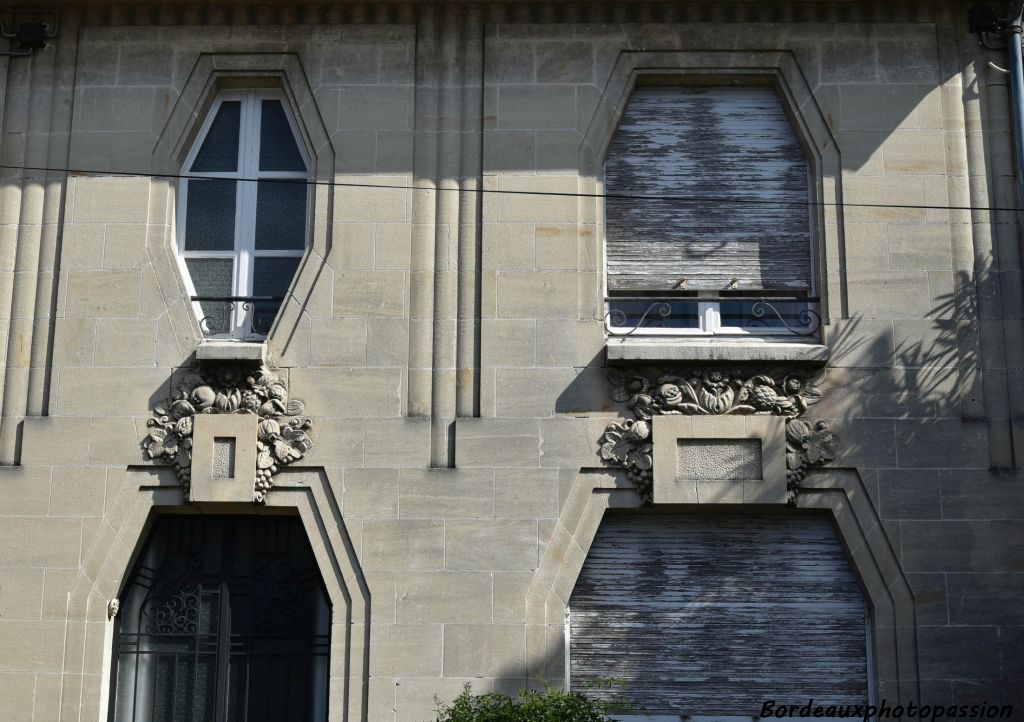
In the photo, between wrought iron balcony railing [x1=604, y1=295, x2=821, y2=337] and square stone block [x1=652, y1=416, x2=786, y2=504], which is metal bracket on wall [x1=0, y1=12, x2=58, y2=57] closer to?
wrought iron balcony railing [x1=604, y1=295, x2=821, y2=337]

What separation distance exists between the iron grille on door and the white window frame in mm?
1908

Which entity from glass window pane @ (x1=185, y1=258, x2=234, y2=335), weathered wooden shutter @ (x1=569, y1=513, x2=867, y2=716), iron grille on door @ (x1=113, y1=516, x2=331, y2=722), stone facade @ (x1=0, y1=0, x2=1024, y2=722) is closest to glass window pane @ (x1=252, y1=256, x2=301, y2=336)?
glass window pane @ (x1=185, y1=258, x2=234, y2=335)

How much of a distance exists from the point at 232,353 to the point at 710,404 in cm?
421

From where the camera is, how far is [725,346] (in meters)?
12.9

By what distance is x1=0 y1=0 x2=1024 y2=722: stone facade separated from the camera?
12.5 m

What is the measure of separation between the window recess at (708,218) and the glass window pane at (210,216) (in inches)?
139

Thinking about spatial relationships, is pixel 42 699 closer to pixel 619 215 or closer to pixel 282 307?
pixel 282 307

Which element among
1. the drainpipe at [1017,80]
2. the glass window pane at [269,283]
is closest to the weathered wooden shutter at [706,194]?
the drainpipe at [1017,80]

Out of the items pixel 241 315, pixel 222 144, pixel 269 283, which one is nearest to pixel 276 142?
pixel 222 144

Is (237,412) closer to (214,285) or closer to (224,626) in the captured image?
(214,285)

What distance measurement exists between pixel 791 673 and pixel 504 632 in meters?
2.49

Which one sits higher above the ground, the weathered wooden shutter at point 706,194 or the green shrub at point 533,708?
the weathered wooden shutter at point 706,194

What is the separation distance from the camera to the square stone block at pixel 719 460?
12688 millimetres

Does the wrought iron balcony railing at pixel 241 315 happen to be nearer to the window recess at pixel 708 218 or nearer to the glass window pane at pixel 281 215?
the glass window pane at pixel 281 215
